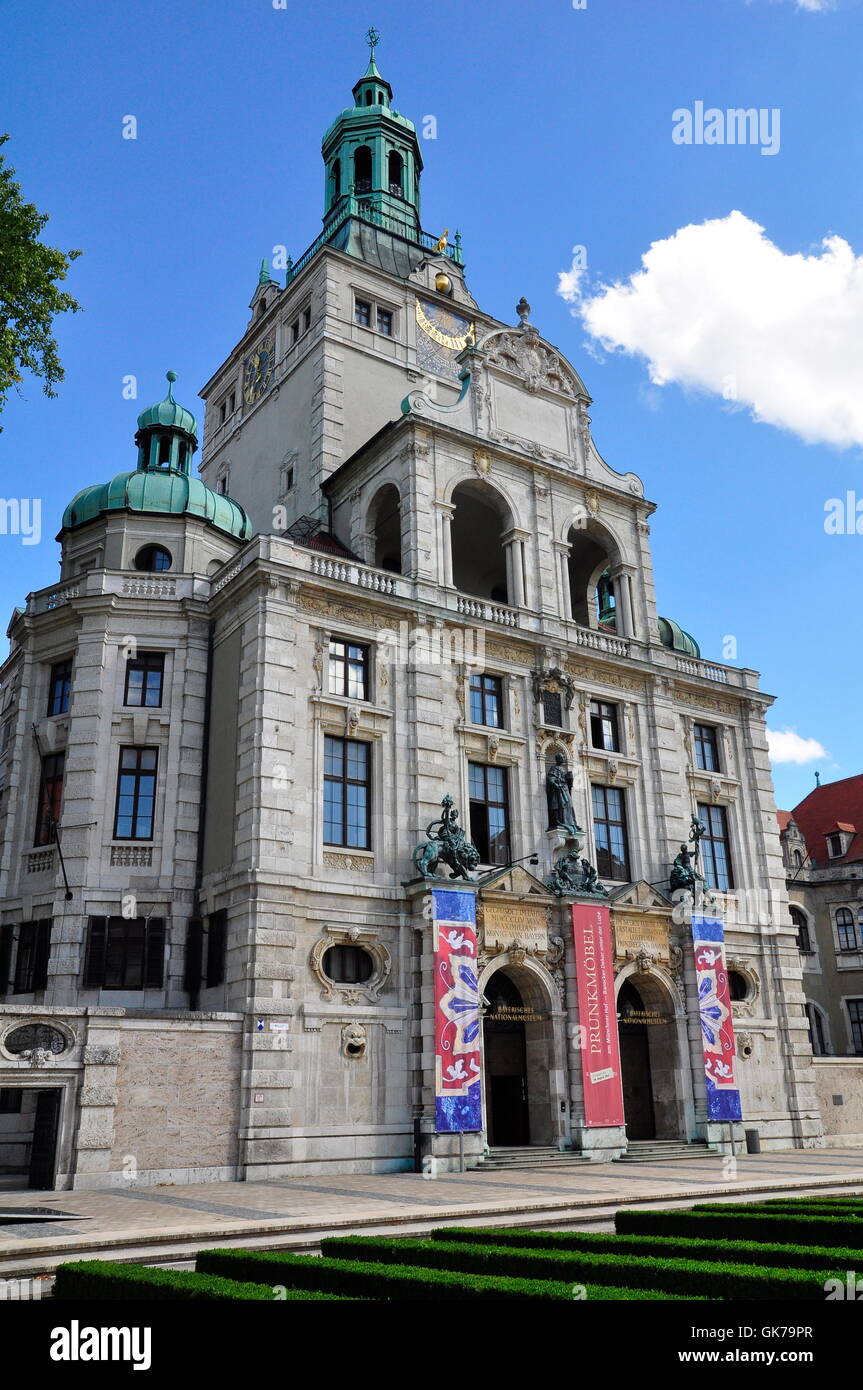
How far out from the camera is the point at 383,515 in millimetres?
41375

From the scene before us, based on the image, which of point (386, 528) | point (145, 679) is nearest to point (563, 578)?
point (386, 528)

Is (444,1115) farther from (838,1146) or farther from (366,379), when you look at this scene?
(366,379)

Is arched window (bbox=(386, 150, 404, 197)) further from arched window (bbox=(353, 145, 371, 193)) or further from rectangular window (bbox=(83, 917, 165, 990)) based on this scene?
rectangular window (bbox=(83, 917, 165, 990))

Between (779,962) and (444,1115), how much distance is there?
53.5 ft

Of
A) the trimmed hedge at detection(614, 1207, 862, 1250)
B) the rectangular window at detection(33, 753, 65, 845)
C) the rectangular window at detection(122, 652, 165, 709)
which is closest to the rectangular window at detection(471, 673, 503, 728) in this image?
the rectangular window at detection(122, 652, 165, 709)

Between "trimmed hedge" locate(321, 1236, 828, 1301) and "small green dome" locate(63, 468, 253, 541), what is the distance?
29367 mm

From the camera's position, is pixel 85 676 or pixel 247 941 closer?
pixel 247 941

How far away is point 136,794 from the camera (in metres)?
32.2

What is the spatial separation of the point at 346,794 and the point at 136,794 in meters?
6.11

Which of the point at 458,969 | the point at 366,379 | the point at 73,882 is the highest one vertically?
the point at 366,379

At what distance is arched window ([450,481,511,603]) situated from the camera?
39.6 meters

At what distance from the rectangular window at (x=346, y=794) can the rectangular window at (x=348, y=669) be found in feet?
5.08

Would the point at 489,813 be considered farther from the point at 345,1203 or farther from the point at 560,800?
the point at 345,1203
